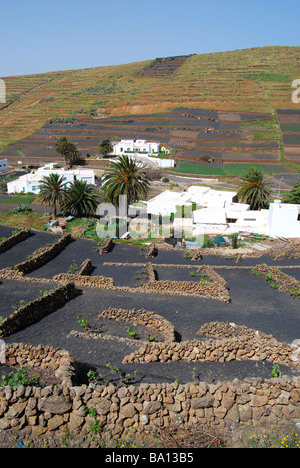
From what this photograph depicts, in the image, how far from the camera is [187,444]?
7.22m

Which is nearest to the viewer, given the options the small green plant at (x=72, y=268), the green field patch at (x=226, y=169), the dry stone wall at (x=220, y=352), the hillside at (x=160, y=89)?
the dry stone wall at (x=220, y=352)

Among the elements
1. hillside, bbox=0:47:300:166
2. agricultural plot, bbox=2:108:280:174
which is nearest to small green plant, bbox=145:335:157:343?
agricultural plot, bbox=2:108:280:174

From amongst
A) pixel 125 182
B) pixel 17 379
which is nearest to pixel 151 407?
pixel 17 379

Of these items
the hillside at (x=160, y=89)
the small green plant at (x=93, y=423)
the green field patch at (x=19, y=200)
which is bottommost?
the small green plant at (x=93, y=423)

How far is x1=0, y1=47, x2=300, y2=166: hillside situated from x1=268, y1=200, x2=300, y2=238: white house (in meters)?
77.7

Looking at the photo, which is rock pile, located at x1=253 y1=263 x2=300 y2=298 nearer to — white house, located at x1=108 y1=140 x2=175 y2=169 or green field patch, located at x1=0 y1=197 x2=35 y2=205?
green field patch, located at x1=0 y1=197 x2=35 y2=205

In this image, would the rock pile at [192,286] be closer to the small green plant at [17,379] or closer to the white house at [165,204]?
the small green plant at [17,379]

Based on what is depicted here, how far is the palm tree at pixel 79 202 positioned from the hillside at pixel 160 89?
216ft

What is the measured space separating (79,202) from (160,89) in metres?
107

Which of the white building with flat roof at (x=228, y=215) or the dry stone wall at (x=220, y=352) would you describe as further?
the white building with flat roof at (x=228, y=215)

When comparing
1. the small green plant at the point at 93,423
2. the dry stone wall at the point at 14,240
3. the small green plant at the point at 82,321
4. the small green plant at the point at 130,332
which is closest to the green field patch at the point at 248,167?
the dry stone wall at the point at 14,240

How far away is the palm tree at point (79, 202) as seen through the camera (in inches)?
1608

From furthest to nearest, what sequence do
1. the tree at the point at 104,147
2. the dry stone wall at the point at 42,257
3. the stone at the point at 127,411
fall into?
the tree at the point at 104,147 → the dry stone wall at the point at 42,257 → the stone at the point at 127,411
